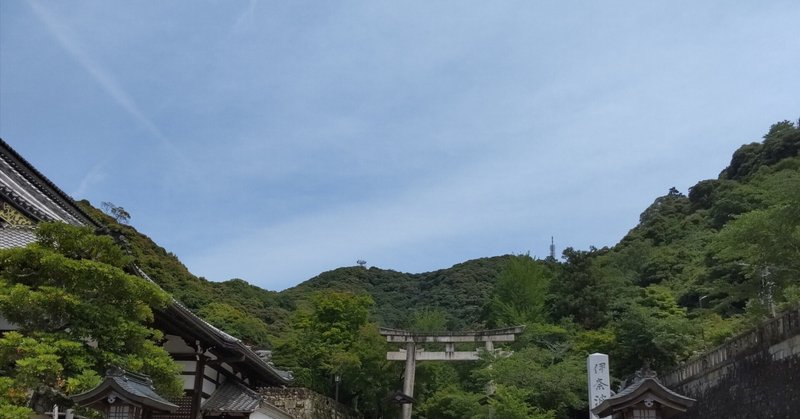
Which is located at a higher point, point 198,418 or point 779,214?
point 779,214

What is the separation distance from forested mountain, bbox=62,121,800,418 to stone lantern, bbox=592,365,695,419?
25.0ft

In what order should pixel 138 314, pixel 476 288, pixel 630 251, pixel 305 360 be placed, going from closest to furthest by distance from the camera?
pixel 138 314
pixel 305 360
pixel 630 251
pixel 476 288

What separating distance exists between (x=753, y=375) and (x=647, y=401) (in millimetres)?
7284

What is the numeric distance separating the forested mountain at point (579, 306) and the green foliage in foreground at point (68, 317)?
121 inches

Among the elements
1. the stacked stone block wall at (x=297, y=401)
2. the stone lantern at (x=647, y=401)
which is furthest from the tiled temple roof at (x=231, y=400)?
the stone lantern at (x=647, y=401)

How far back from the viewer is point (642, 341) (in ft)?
79.0

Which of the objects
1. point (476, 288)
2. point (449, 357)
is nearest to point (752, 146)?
Answer: point (476, 288)

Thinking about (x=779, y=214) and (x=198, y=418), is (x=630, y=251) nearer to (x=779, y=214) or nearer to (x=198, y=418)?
(x=779, y=214)

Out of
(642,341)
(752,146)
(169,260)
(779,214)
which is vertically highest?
(752,146)

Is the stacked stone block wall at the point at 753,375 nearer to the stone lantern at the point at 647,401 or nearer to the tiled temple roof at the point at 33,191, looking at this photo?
the stone lantern at the point at 647,401

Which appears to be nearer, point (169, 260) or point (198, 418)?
point (198, 418)

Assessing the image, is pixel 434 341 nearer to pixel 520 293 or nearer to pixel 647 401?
pixel 520 293

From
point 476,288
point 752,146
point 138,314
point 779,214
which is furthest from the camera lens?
point 476,288

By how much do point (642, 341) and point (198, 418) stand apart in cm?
1642
